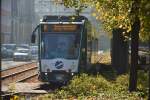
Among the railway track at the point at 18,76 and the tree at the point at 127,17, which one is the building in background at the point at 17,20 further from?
the tree at the point at 127,17

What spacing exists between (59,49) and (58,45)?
0.70 ft

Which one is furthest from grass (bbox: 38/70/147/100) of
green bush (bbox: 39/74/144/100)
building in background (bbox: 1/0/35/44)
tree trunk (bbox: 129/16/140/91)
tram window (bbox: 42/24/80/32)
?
building in background (bbox: 1/0/35/44)

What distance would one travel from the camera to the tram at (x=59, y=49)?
83.5 feet

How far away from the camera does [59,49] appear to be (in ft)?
84.1

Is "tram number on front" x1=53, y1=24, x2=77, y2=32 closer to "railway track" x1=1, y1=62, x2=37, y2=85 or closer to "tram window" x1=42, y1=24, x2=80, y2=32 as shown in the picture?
"tram window" x1=42, y1=24, x2=80, y2=32

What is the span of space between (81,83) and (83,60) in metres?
7.43

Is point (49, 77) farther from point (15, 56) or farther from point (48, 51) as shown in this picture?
point (15, 56)

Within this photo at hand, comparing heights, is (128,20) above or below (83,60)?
above

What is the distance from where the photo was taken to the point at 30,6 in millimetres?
111875

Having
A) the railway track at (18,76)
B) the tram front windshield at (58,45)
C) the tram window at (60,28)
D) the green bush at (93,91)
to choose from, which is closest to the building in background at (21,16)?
the railway track at (18,76)

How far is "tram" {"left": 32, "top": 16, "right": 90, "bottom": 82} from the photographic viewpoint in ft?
83.5

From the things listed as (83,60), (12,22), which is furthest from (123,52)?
(12,22)

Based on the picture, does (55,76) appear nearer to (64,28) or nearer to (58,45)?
(58,45)

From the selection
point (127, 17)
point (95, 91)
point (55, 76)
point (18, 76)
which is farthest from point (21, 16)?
point (127, 17)
